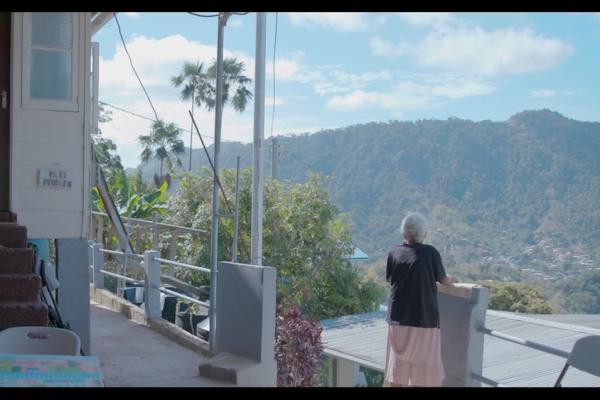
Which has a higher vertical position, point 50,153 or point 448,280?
point 50,153

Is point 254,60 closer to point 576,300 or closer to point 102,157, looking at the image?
point 576,300

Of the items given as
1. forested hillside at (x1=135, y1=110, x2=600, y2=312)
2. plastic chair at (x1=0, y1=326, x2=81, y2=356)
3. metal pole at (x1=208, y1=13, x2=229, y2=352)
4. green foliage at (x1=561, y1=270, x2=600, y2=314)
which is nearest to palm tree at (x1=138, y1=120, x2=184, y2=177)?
forested hillside at (x1=135, y1=110, x2=600, y2=312)

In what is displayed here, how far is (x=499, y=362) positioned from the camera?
8453 millimetres

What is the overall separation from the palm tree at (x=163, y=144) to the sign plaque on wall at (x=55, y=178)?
110 ft

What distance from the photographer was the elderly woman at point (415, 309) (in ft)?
16.0

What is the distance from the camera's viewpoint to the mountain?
24219 millimetres

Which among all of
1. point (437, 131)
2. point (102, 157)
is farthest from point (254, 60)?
point (102, 157)

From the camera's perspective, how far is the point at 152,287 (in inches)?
356

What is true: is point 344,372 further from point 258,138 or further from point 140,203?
point 140,203

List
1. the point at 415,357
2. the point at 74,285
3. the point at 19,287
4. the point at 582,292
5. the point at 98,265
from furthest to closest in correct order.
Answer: the point at 582,292
the point at 98,265
the point at 74,285
the point at 19,287
the point at 415,357

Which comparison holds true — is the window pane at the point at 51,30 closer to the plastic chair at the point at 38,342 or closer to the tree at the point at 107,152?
the plastic chair at the point at 38,342

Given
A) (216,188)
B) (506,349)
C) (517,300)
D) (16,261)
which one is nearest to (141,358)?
(216,188)

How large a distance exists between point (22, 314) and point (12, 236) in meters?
0.96
